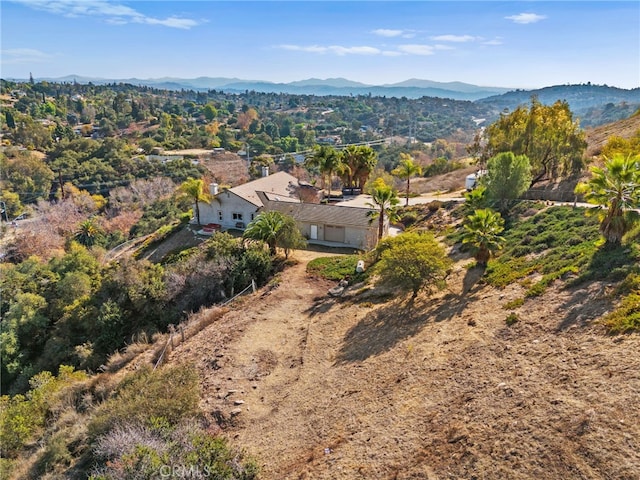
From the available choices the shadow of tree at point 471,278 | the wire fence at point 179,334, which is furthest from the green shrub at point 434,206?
the wire fence at point 179,334

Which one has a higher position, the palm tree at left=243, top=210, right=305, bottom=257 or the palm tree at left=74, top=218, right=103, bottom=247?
the palm tree at left=243, top=210, right=305, bottom=257

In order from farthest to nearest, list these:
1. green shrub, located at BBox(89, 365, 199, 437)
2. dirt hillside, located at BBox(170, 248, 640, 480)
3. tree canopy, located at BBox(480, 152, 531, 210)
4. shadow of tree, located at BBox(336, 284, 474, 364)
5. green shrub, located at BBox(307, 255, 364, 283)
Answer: tree canopy, located at BBox(480, 152, 531, 210) → green shrub, located at BBox(307, 255, 364, 283) → shadow of tree, located at BBox(336, 284, 474, 364) → green shrub, located at BBox(89, 365, 199, 437) → dirt hillside, located at BBox(170, 248, 640, 480)

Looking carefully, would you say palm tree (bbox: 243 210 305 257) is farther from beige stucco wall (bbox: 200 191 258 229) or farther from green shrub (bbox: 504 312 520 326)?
green shrub (bbox: 504 312 520 326)

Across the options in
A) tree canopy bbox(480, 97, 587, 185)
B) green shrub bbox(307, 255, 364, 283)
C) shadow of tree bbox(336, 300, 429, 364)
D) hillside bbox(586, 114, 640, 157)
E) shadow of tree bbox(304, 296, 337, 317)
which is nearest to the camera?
shadow of tree bbox(336, 300, 429, 364)

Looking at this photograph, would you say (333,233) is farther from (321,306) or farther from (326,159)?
(321,306)


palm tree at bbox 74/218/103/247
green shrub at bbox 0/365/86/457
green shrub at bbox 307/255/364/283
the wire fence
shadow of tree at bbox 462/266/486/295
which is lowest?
palm tree at bbox 74/218/103/247

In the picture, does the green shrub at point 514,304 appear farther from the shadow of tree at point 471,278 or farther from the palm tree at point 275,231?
the palm tree at point 275,231

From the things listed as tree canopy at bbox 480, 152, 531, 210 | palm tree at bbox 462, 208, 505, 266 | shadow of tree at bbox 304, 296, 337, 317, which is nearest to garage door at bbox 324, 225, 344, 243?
shadow of tree at bbox 304, 296, 337, 317
